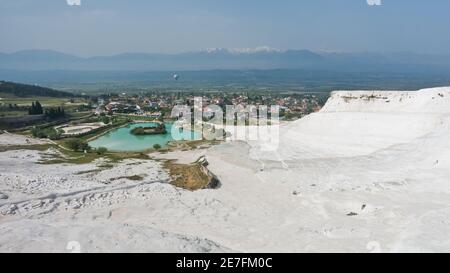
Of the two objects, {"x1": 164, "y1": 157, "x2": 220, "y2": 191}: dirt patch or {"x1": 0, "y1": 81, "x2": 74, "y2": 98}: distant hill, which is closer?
{"x1": 164, "y1": 157, "x2": 220, "y2": 191}: dirt patch

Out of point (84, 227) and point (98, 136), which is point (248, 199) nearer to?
point (84, 227)

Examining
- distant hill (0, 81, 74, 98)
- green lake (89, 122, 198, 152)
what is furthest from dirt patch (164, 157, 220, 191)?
distant hill (0, 81, 74, 98)

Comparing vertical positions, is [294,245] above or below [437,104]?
below

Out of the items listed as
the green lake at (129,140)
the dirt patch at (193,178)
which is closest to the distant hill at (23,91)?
the green lake at (129,140)

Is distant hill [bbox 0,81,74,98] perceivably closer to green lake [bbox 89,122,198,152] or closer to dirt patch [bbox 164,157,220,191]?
green lake [bbox 89,122,198,152]

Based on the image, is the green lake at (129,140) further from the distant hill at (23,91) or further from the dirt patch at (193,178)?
the distant hill at (23,91)

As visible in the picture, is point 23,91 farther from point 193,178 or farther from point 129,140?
point 193,178

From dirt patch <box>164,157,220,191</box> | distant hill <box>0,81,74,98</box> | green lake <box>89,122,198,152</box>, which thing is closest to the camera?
dirt patch <box>164,157,220,191</box>

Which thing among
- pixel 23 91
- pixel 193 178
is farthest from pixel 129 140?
pixel 23 91
